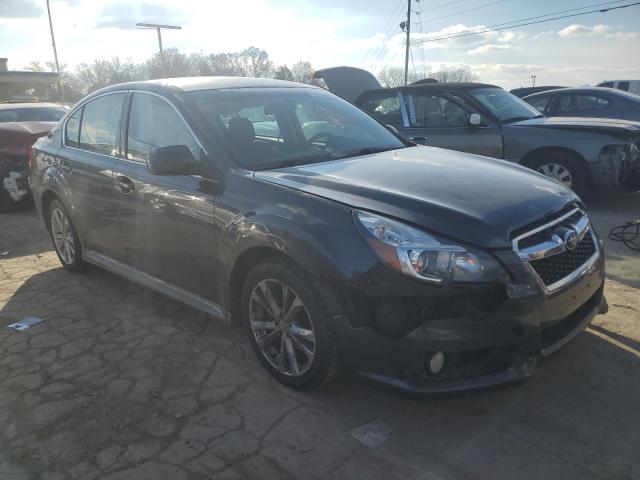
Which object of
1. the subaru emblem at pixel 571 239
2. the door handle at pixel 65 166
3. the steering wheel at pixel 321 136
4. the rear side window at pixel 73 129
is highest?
the rear side window at pixel 73 129

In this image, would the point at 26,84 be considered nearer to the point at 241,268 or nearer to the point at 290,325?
the point at 241,268

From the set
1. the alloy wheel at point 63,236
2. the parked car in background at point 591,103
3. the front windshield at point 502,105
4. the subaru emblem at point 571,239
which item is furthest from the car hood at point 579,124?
the alloy wheel at point 63,236

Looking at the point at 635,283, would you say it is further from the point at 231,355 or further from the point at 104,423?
the point at 104,423

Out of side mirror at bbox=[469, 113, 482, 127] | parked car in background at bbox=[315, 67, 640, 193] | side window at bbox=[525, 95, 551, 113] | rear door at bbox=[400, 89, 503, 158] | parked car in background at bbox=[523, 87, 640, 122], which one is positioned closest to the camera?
parked car in background at bbox=[315, 67, 640, 193]

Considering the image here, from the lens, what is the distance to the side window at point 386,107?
307 inches

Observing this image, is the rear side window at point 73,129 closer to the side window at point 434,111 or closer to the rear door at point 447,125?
the rear door at point 447,125

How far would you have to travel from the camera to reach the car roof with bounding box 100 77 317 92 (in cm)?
367

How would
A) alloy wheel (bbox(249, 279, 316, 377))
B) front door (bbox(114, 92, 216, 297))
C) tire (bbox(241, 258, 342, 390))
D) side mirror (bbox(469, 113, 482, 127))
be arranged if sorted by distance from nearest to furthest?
tire (bbox(241, 258, 342, 390))
alloy wheel (bbox(249, 279, 316, 377))
front door (bbox(114, 92, 216, 297))
side mirror (bbox(469, 113, 482, 127))

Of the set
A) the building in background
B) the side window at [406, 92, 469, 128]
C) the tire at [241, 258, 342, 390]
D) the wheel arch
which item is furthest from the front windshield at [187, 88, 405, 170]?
the building in background

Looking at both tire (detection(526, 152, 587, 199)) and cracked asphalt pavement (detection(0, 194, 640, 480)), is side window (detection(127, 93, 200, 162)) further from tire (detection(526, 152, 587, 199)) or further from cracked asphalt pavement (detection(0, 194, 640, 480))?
tire (detection(526, 152, 587, 199))

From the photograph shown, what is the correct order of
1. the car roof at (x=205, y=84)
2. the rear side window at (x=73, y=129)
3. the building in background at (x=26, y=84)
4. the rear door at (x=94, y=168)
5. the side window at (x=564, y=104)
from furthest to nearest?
the building in background at (x=26, y=84) < the side window at (x=564, y=104) < the rear side window at (x=73, y=129) < the rear door at (x=94, y=168) < the car roof at (x=205, y=84)

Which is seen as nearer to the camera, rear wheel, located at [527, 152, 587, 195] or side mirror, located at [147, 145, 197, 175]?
side mirror, located at [147, 145, 197, 175]

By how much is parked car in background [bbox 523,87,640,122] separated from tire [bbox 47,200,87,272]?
336 inches

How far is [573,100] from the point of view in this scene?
31.8 feet
